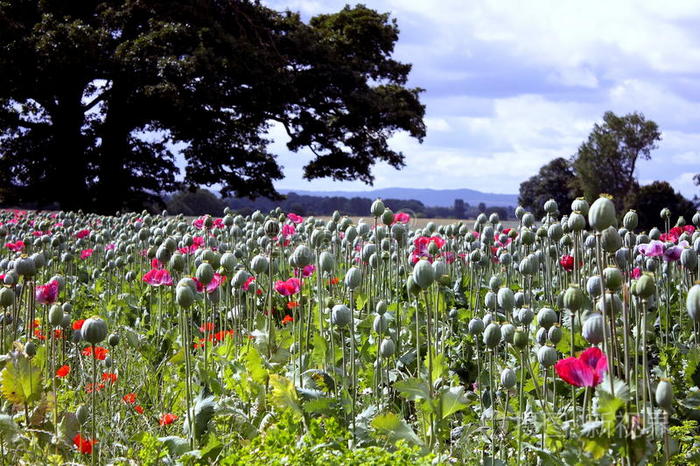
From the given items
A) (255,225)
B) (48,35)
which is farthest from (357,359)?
(48,35)

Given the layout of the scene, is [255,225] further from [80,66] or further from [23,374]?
[80,66]

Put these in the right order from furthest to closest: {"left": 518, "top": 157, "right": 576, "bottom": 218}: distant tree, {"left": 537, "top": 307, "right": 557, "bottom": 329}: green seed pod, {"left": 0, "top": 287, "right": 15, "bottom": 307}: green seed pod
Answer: {"left": 518, "top": 157, "right": 576, "bottom": 218}: distant tree → {"left": 0, "top": 287, "right": 15, "bottom": 307}: green seed pod → {"left": 537, "top": 307, "right": 557, "bottom": 329}: green seed pod

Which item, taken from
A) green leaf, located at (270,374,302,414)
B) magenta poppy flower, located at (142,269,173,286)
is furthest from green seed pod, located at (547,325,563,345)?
magenta poppy flower, located at (142,269,173,286)

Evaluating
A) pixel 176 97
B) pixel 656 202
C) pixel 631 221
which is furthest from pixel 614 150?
pixel 631 221

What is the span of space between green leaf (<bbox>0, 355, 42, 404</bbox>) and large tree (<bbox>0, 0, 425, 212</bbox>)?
619 inches

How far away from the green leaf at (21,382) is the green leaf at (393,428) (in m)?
1.33

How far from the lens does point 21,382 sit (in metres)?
2.59

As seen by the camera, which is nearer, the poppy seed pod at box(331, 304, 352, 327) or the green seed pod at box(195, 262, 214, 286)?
the poppy seed pod at box(331, 304, 352, 327)

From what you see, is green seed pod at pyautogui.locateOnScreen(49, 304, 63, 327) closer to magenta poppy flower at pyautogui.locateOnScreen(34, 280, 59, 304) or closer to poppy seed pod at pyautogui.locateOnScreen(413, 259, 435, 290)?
magenta poppy flower at pyautogui.locateOnScreen(34, 280, 59, 304)

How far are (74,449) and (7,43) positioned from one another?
60.4ft

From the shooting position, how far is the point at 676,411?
2.78 metres

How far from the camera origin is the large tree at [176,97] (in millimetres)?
18109

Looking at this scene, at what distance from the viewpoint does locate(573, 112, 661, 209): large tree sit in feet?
155

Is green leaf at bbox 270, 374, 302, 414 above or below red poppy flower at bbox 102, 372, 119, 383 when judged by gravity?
above
